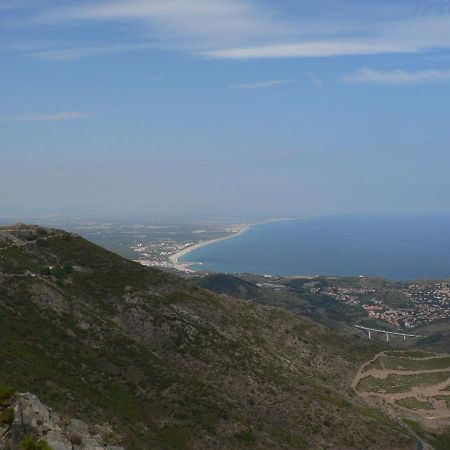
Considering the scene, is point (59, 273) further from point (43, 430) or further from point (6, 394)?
point (43, 430)

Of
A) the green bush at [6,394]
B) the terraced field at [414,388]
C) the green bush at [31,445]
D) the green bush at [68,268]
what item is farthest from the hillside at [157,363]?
the green bush at [31,445]

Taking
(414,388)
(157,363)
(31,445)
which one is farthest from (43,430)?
(414,388)

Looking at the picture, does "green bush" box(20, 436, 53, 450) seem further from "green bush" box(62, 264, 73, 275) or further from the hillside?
"green bush" box(62, 264, 73, 275)

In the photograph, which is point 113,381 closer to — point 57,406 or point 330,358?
point 57,406

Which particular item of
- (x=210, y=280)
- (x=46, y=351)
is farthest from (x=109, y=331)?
(x=210, y=280)

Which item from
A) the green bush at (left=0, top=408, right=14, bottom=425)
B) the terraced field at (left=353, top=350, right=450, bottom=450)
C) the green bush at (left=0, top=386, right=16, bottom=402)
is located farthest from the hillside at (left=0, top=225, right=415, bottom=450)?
the green bush at (left=0, top=408, right=14, bottom=425)

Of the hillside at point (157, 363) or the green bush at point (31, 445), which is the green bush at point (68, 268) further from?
the green bush at point (31, 445)
